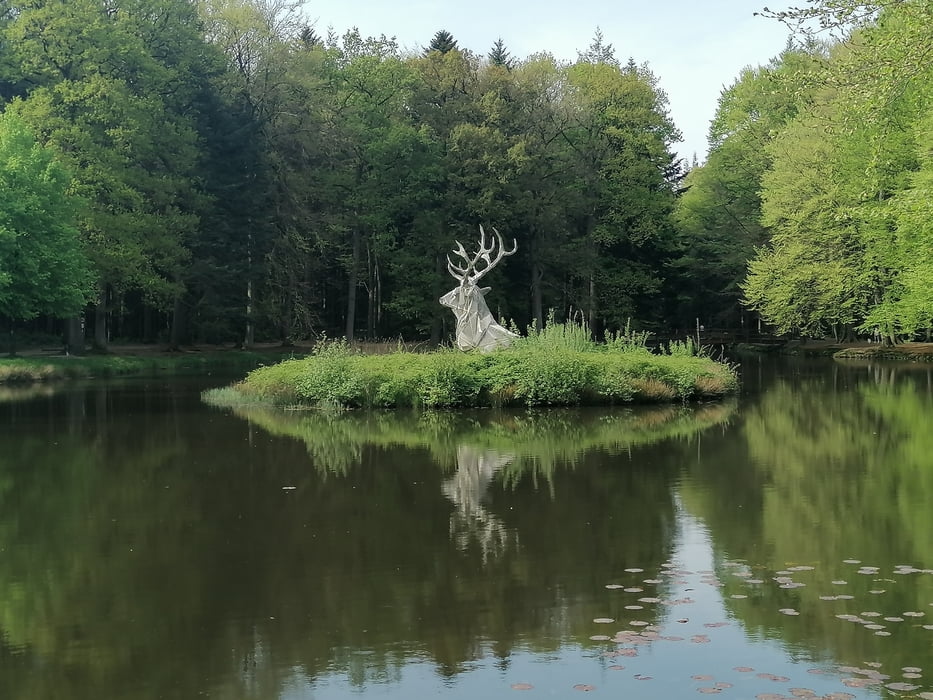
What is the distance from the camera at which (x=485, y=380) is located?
2081cm

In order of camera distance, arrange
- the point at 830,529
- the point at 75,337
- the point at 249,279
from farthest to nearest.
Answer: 1. the point at 249,279
2. the point at 75,337
3. the point at 830,529

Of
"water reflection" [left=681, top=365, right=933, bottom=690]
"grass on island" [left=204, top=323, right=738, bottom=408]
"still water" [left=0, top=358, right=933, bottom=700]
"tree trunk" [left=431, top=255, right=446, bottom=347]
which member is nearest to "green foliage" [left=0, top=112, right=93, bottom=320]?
"grass on island" [left=204, top=323, right=738, bottom=408]

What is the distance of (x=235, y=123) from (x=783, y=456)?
30.8m

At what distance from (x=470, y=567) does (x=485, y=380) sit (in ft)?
41.9

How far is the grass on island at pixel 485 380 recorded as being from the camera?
20.7 m

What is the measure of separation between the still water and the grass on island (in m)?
4.35

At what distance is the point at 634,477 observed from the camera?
12.3 m

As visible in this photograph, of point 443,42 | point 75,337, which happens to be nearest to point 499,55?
point 443,42

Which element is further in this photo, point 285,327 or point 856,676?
point 285,327

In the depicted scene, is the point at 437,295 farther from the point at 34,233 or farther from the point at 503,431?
the point at 503,431

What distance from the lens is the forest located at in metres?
35.1

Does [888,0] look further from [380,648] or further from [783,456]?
[380,648]

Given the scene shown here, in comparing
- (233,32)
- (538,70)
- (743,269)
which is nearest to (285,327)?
(233,32)

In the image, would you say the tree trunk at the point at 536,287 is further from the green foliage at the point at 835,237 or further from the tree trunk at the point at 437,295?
the green foliage at the point at 835,237
